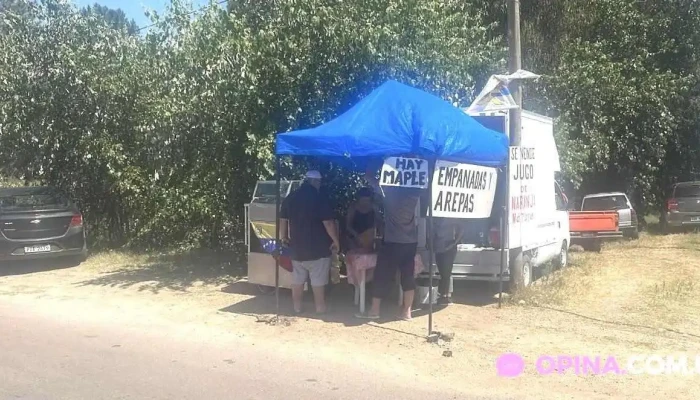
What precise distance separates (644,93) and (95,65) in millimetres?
14443

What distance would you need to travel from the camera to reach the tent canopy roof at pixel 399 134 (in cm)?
769

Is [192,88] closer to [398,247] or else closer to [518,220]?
[398,247]

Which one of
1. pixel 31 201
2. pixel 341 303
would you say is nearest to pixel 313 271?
pixel 341 303

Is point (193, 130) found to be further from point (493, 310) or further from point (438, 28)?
point (493, 310)

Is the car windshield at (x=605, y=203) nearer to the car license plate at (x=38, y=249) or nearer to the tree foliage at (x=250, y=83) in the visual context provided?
the tree foliage at (x=250, y=83)

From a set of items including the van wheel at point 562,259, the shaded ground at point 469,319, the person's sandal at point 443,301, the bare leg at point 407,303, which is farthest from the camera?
the van wheel at point 562,259

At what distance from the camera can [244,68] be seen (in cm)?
1105

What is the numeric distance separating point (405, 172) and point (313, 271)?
1800 mm

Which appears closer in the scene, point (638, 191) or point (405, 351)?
point (405, 351)

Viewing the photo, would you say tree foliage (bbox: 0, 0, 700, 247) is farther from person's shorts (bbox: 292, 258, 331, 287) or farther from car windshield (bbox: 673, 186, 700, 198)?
person's shorts (bbox: 292, 258, 331, 287)

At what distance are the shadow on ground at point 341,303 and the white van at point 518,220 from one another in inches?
19.3

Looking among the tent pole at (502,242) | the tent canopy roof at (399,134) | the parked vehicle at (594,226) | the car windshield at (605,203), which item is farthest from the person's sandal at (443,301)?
the car windshield at (605,203)


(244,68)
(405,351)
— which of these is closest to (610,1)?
(244,68)

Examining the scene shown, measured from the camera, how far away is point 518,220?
385 inches
